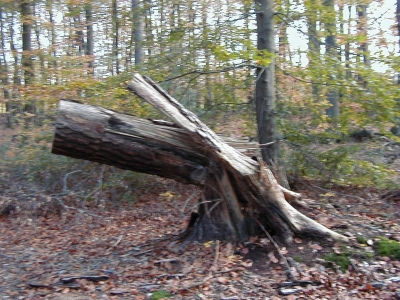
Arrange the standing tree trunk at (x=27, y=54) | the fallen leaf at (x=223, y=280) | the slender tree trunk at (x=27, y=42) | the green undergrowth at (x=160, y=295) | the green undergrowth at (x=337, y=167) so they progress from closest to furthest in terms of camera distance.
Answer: the green undergrowth at (x=160, y=295)
the fallen leaf at (x=223, y=280)
the green undergrowth at (x=337, y=167)
the standing tree trunk at (x=27, y=54)
the slender tree trunk at (x=27, y=42)

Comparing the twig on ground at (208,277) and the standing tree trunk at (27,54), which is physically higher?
the standing tree trunk at (27,54)

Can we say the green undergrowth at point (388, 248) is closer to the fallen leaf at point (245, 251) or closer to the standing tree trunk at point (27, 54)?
the fallen leaf at point (245, 251)

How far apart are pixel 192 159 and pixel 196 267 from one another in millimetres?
1588

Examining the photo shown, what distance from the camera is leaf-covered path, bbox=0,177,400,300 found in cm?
599

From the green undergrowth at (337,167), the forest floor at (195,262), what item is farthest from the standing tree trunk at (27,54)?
the green undergrowth at (337,167)

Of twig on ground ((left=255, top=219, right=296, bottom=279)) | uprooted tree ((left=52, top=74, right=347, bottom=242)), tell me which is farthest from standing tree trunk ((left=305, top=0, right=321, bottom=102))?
twig on ground ((left=255, top=219, right=296, bottom=279))

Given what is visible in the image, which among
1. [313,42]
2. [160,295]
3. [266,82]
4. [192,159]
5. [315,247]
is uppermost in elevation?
[313,42]

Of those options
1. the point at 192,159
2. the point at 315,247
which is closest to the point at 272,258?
the point at 315,247

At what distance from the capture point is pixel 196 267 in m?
6.64

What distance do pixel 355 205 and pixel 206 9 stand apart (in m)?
5.91

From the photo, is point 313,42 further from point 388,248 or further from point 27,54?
point 27,54

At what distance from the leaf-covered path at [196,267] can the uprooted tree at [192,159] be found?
0.29m

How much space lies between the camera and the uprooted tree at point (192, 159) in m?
5.89

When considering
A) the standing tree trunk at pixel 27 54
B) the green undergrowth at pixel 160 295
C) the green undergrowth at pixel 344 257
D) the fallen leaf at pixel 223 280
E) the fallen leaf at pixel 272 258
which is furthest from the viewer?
the standing tree trunk at pixel 27 54
